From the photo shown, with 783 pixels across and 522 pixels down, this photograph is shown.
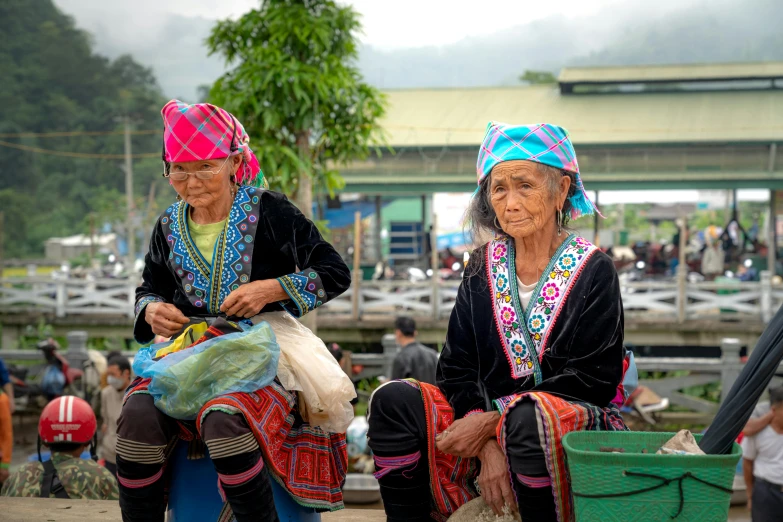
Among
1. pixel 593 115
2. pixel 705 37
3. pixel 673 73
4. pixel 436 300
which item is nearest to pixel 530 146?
pixel 436 300

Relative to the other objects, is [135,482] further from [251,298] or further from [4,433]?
[4,433]

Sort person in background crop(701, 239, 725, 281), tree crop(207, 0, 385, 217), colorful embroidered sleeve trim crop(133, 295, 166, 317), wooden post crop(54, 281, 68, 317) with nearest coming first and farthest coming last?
colorful embroidered sleeve trim crop(133, 295, 166, 317) < tree crop(207, 0, 385, 217) < wooden post crop(54, 281, 68, 317) < person in background crop(701, 239, 725, 281)

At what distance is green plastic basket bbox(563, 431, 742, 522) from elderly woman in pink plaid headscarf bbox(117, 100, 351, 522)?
0.97 metres

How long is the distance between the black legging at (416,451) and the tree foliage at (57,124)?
124 feet

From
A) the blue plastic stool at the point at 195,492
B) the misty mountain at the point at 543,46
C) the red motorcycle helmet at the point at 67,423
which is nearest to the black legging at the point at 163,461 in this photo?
the blue plastic stool at the point at 195,492

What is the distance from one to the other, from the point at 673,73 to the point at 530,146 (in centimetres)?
2043

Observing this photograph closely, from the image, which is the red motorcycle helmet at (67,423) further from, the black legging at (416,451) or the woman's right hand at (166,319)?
the black legging at (416,451)

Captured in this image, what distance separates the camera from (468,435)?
2492mm

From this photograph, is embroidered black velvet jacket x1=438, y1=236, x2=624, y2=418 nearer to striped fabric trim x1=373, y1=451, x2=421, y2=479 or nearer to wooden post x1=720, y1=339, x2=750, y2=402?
striped fabric trim x1=373, y1=451, x2=421, y2=479

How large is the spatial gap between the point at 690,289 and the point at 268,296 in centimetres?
1233

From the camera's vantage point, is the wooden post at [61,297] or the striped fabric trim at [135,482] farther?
the wooden post at [61,297]

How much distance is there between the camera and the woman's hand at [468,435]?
2492 millimetres

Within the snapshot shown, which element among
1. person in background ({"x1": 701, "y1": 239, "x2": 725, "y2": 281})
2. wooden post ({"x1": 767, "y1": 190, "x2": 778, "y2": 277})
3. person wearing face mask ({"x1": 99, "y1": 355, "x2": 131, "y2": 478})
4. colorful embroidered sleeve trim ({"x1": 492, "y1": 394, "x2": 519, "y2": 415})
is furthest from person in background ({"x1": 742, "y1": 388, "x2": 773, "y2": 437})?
person in background ({"x1": 701, "y1": 239, "x2": 725, "y2": 281})

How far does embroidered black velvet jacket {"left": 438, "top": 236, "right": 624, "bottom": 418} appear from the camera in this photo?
254 cm
